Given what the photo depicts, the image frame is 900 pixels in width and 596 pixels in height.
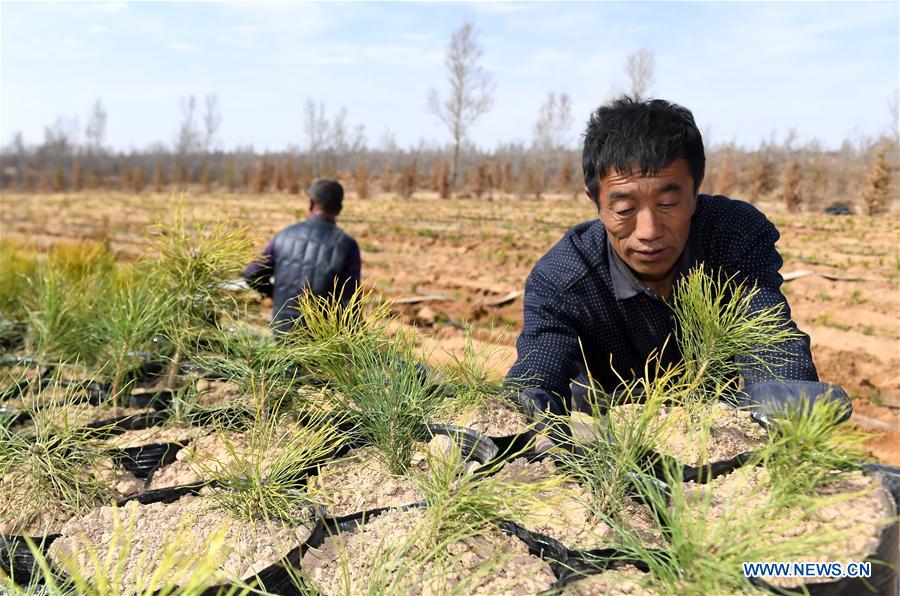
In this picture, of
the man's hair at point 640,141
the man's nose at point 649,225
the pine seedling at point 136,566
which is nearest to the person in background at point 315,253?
the man's hair at point 640,141

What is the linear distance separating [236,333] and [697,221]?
1199mm

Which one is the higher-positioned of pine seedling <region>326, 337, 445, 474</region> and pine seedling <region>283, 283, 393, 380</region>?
pine seedling <region>283, 283, 393, 380</region>

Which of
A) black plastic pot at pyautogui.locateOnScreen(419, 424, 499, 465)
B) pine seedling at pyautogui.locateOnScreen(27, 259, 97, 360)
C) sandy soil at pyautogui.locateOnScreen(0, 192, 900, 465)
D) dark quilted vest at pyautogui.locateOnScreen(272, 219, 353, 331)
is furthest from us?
sandy soil at pyautogui.locateOnScreen(0, 192, 900, 465)

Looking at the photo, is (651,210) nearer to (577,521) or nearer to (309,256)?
(577,521)

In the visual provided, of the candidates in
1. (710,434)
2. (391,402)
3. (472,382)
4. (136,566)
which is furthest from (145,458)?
(710,434)

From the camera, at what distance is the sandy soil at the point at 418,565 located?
2.75 ft

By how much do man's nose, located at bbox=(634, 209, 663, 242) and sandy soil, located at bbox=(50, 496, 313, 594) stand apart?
87cm

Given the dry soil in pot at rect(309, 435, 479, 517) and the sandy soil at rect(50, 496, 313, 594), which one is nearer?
the sandy soil at rect(50, 496, 313, 594)

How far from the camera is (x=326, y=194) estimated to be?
3.64 meters

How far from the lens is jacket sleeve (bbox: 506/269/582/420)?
1.38 metres

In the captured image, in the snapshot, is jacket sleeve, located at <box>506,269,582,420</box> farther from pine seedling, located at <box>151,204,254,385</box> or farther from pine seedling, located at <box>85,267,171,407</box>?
pine seedling, located at <box>85,267,171,407</box>

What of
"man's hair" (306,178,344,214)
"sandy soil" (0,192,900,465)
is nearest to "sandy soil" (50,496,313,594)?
"sandy soil" (0,192,900,465)

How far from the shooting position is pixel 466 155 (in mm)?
68938

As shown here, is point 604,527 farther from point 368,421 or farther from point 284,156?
point 284,156
